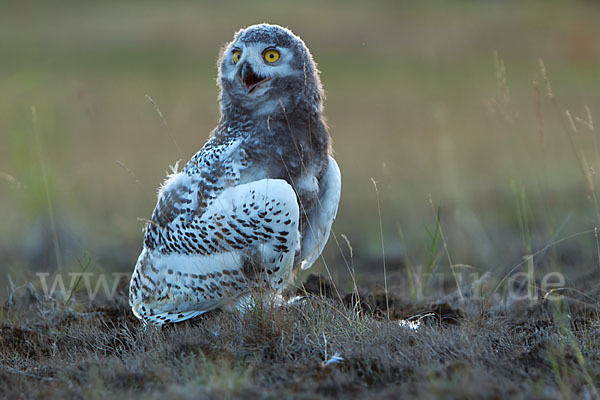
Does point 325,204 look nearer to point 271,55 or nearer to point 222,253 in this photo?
point 222,253

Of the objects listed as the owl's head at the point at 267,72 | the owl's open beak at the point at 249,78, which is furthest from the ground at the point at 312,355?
the owl's open beak at the point at 249,78

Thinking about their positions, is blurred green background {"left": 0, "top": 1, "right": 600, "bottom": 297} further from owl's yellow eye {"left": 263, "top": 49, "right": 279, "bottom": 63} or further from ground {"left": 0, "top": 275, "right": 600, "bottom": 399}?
owl's yellow eye {"left": 263, "top": 49, "right": 279, "bottom": 63}

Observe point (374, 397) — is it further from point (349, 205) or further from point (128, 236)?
point (349, 205)

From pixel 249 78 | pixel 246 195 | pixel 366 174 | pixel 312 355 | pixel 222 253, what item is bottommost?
pixel 366 174

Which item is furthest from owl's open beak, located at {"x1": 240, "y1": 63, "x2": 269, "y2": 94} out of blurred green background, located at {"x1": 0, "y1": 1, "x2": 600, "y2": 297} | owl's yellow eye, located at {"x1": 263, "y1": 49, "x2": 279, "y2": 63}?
blurred green background, located at {"x1": 0, "y1": 1, "x2": 600, "y2": 297}

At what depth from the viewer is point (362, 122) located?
1672 cm

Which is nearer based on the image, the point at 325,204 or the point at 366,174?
the point at 325,204

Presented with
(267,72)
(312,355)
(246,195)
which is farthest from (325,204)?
(312,355)

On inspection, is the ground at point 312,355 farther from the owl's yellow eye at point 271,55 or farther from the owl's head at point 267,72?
the owl's yellow eye at point 271,55

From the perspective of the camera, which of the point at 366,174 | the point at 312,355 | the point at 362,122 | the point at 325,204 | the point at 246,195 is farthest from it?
the point at 362,122

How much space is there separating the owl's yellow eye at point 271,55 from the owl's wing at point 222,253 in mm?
883

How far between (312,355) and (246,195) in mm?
1007

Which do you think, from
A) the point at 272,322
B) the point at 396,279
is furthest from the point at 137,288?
the point at 396,279

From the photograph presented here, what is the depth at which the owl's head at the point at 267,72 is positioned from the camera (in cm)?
431
